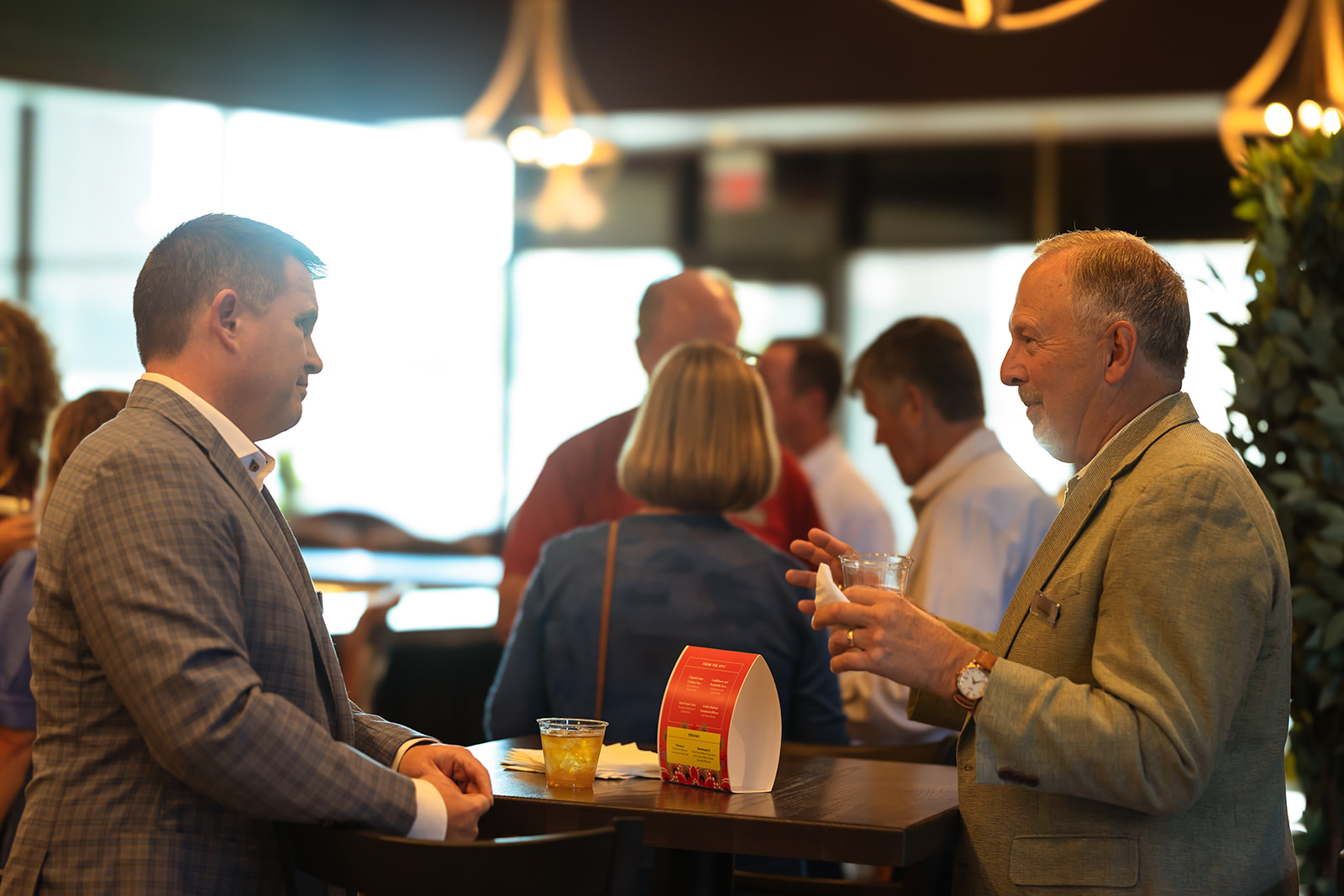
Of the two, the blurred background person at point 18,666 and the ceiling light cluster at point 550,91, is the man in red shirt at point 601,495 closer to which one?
the blurred background person at point 18,666

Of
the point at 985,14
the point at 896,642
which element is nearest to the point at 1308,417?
the point at 985,14

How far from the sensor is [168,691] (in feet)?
4.89

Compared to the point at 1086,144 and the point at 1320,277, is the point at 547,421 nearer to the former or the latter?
the point at 1086,144

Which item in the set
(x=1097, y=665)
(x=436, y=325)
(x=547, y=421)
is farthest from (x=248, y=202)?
(x=1097, y=665)

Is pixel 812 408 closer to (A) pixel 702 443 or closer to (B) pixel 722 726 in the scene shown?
(A) pixel 702 443

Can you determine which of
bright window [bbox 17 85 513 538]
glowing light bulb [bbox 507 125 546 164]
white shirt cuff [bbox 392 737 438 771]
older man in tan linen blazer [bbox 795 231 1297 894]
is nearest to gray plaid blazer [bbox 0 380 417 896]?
white shirt cuff [bbox 392 737 438 771]

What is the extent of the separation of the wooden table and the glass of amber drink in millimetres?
24

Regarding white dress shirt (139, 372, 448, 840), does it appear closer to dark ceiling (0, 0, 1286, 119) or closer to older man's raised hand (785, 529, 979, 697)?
older man's raised hand (785, 529, 979, 697)

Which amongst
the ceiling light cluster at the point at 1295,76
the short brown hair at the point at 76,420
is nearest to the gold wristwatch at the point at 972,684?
the short brown hair at the point at 76,420

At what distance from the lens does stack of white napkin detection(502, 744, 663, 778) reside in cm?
203

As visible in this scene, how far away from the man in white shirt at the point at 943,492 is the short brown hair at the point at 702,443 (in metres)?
0.56

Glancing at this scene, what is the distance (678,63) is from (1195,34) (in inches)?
105

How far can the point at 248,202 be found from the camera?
760 cm

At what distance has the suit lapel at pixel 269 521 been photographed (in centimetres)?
169
